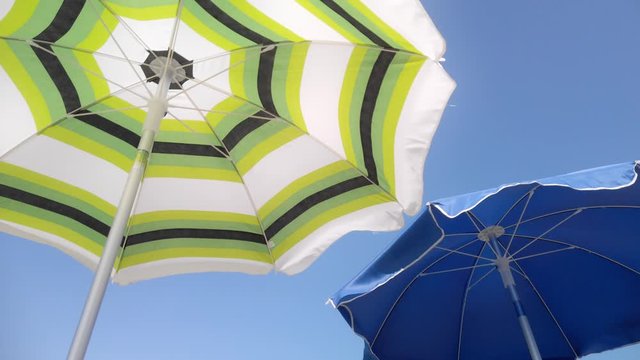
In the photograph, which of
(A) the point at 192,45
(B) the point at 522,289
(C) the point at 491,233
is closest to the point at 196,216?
(A) the point at 192,45

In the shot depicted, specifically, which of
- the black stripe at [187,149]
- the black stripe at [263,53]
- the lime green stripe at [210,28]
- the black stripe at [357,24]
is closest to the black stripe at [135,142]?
the black stripe at [187,149]

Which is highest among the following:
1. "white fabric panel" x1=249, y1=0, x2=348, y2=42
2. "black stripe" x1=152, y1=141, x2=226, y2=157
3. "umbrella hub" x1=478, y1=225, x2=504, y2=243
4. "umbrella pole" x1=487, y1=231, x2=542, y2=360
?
"white fabric panel" x1=249, y1=0, x2=348, y2=42

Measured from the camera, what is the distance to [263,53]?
7.85ft

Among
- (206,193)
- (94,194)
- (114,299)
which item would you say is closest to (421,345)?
(206,193)

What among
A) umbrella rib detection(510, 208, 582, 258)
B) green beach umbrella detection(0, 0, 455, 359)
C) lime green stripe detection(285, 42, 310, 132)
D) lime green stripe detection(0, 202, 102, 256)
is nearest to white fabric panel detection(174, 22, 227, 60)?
green beach umbrella detection(0, 0, 455, 359)

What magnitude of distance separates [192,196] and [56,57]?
1.08m

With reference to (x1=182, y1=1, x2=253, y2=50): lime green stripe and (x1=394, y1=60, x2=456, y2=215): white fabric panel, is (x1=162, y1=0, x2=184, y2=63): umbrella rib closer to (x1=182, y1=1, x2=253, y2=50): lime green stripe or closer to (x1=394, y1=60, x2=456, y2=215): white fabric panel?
(x1=182, y1=1, x2=253, y2=50): lime green stripe

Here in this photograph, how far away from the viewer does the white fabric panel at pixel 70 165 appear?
2.53 m

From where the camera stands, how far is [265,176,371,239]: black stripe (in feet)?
8.52

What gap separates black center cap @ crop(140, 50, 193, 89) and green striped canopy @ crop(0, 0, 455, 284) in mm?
13

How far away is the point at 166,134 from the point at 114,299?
4142 millimetres

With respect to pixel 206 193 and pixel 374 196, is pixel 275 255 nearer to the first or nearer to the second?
pixel 206 193

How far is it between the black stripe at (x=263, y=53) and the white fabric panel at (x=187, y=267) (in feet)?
3.32

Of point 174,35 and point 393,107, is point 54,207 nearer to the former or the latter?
point 174,35
